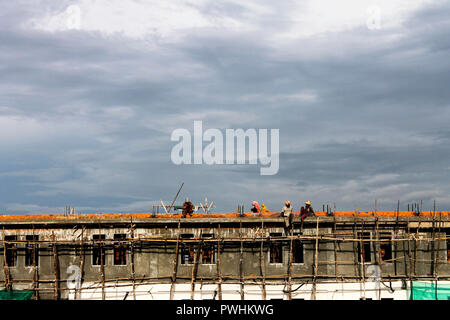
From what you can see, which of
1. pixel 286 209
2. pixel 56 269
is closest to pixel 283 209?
pixel 286 209

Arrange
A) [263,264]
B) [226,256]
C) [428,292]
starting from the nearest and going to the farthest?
[428,292]
[263,264]
[226,256]

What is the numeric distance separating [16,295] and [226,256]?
13.7 metres

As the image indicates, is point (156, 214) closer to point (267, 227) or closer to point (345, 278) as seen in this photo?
point (267, 227)

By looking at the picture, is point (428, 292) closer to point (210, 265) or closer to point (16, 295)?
point (210, 265)

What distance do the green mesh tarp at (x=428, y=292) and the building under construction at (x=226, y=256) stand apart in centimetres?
41

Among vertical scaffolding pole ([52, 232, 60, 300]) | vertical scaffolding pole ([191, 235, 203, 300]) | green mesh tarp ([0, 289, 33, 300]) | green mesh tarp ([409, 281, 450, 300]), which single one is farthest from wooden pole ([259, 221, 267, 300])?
green mesh tarp ([0, 289, 33, 300])

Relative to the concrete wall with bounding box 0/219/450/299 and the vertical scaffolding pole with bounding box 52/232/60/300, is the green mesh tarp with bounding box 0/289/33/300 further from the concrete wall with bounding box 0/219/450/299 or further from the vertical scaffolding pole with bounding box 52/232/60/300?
the vertical scaffolding pole with bounding box 52/232/60/300

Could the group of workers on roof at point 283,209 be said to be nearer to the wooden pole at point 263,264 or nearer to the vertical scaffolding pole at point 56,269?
the wooden pole at point 263,264

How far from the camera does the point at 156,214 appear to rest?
Result: 1699 inches

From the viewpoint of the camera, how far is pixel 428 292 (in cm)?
3912

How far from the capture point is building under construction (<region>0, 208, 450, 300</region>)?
133 ft

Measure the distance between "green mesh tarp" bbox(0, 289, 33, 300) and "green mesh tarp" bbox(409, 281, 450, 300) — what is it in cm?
2447
